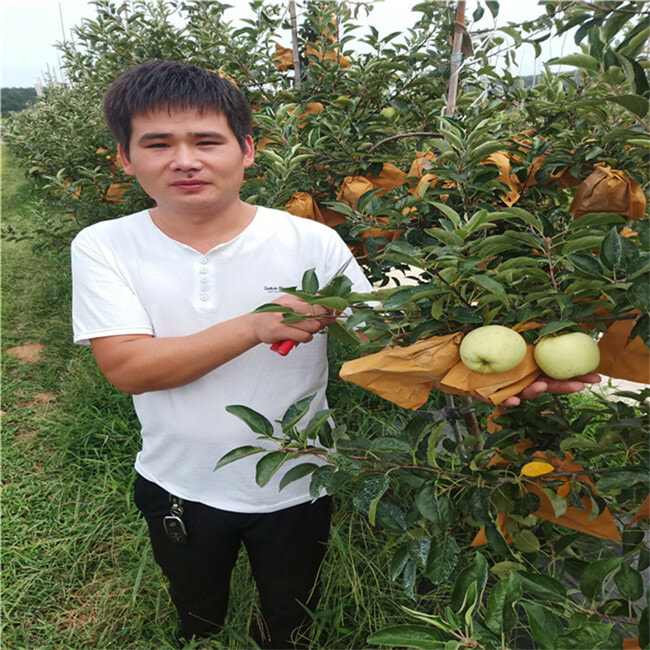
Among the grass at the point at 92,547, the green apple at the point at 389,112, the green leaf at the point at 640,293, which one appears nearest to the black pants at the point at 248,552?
the grass at the point at 92,547

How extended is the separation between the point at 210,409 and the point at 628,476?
793 mm

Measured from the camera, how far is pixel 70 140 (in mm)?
2938

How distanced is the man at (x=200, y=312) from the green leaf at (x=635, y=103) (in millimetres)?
489

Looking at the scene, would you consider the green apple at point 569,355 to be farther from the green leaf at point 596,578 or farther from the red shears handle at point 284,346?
the red shears handle at point 284,346

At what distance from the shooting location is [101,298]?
1080 millimetres

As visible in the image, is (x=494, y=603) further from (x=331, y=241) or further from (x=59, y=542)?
(x=59, y=542)

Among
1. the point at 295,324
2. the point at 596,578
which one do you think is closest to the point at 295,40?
the point at 295,324

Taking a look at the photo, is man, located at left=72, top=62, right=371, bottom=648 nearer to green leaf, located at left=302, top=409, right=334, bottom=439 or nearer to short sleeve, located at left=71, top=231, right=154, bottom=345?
short sleeve, located at left=71, top=231, right=154, bottom=345

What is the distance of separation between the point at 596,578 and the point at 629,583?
0.05 m

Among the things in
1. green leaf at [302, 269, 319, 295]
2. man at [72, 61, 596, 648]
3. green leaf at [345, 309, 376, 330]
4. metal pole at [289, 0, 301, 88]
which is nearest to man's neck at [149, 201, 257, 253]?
man at [72, 61, 596, 648]

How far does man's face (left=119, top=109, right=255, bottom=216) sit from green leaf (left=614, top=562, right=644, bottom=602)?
3.03ft

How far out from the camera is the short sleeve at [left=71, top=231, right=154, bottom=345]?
3.52ft

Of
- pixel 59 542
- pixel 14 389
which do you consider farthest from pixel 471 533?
A: pixel 14 389

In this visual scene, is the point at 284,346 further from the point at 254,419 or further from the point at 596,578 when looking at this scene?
the point at 596,578
